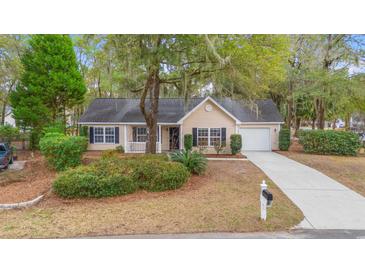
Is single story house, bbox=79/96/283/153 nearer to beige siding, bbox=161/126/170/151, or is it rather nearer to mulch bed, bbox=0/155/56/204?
beige siding, bbox=161/126/170/151

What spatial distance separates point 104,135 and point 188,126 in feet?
18.5

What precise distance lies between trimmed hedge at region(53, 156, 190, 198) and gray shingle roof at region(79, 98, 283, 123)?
7.81 m

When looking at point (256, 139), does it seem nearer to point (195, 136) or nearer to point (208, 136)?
point (208, 136)

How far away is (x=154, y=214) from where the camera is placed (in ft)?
15.9

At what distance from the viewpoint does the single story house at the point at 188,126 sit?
46.7ft

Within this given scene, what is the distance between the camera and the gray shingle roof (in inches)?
591

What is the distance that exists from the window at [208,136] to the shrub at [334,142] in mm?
5664

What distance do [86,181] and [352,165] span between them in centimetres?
1119

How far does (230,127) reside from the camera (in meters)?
14.3

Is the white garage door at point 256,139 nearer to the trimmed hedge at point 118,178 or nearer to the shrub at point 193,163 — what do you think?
the shrub at point 193,163

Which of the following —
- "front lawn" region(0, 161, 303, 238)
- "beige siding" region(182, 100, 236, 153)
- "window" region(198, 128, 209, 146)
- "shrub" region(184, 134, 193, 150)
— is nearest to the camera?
"front lawn" region(0, 161, 303, 238)

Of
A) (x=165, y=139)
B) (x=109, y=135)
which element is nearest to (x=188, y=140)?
(x=165, y=139)

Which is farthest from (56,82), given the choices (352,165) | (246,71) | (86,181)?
(352,165)

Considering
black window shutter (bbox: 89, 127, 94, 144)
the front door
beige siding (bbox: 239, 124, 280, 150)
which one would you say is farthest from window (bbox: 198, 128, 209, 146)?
black window shutter (bbox: 89, 127, 94, 144)
